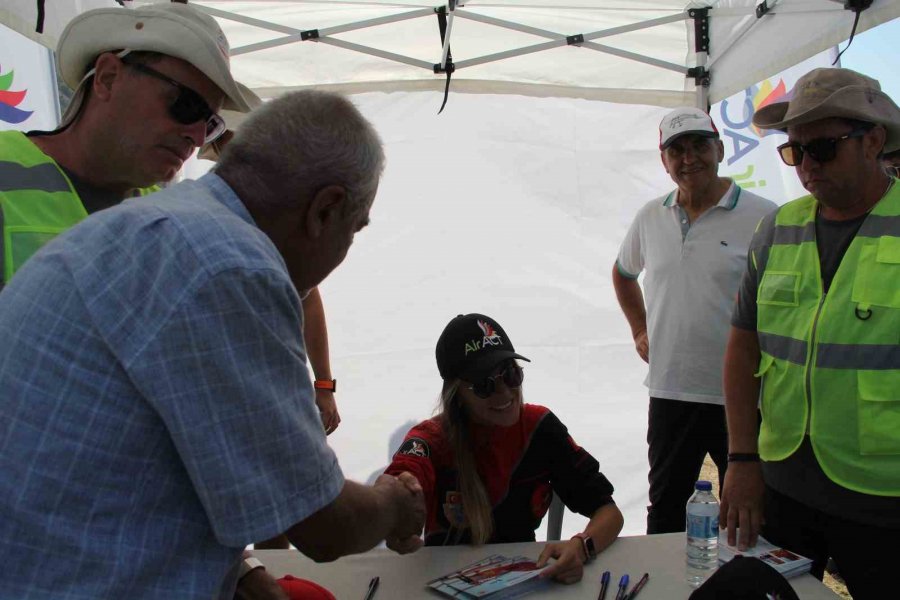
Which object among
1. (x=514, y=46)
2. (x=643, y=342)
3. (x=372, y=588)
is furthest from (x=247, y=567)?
(x=514, y=46)

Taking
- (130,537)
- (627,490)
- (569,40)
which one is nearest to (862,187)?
(130,537)

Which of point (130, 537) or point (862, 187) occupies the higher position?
point (862, 187)

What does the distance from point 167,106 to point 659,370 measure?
233 centimetres

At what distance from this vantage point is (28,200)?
55.6 inches

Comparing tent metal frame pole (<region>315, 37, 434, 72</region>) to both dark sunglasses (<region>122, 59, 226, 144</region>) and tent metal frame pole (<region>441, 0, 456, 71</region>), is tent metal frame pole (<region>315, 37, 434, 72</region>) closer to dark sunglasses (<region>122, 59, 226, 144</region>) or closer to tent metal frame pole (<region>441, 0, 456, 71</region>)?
tent metal frame pole (<region>441, 0, 456, 71</region>)

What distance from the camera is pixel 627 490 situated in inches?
173

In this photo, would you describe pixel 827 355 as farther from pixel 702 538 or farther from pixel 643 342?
pixel 643 342

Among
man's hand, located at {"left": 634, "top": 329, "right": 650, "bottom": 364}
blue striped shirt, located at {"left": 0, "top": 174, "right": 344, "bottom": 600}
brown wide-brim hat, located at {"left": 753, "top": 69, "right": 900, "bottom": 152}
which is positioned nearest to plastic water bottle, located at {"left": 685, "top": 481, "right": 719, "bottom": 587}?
brown wide-brim hat, located at {"left": 753, "top": 69, "right": 900, "bottom": 152}

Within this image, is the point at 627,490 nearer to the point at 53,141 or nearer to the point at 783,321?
the point at 783,321

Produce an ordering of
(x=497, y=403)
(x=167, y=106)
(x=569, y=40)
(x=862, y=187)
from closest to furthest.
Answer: (x=167, y=106) < (x=862, y=187) < (x=497, y=403) < (x=569, y=40)

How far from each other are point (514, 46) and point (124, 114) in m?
3.09

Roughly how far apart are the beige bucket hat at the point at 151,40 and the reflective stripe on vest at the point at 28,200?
0.46ft

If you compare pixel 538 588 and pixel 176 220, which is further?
pixel 538 588

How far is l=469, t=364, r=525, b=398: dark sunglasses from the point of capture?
2.02 m
